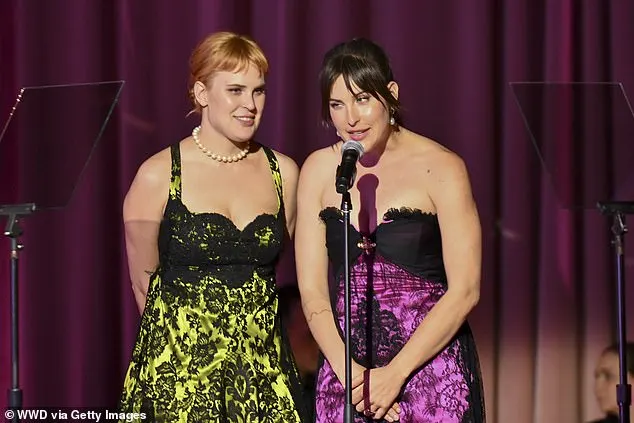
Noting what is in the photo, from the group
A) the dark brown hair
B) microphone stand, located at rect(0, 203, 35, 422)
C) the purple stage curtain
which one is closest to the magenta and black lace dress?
the dark brown hair

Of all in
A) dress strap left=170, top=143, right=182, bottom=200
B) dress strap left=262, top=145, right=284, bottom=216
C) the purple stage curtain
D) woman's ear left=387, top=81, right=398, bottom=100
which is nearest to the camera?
woman's ear left=387, top=81, right=398, bottom=100

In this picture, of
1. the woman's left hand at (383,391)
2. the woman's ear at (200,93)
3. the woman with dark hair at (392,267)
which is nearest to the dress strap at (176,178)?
the woman's ear at (200,93)

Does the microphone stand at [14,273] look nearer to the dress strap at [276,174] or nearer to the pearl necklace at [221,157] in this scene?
the pearl necklace at [221,157]

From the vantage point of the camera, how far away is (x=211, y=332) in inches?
115

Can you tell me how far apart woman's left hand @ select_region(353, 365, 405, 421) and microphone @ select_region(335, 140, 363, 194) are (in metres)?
0.53

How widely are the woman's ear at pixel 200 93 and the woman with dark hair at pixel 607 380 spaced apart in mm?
1789

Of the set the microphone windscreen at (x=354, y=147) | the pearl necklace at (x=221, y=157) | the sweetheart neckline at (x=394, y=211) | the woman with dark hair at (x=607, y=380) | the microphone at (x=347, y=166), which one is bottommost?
the woman with dark hair at (x=607, y=380)

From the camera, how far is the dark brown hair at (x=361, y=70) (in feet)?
9.22

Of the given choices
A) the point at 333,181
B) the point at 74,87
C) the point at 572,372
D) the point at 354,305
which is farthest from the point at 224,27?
the point at 572,372

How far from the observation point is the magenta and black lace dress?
109 inches

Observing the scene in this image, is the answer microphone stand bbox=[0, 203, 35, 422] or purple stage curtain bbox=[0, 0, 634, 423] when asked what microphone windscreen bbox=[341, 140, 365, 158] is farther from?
purple stage curtain bbox=[0, 0, 634, 423]

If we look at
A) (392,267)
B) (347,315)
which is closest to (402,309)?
(392,267)

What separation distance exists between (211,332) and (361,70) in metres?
0.81

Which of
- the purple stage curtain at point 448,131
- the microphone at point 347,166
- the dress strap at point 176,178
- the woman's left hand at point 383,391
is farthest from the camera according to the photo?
the purple stage curtain at point 448,131
